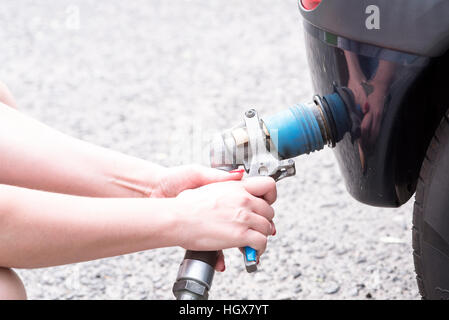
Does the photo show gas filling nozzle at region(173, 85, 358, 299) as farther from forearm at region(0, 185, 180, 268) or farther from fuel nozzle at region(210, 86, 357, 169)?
forearm at region(0, 185, 180, 268)

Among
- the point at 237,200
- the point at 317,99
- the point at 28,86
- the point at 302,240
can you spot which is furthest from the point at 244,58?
the point at 237,200

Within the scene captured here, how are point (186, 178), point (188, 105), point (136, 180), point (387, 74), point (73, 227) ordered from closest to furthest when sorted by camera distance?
point (73, 227) < point (387, 74) < point (186, 178) < point (136, 180) < point (188, 105)

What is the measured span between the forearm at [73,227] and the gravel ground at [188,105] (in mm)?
764

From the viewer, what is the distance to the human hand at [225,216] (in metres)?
1.29

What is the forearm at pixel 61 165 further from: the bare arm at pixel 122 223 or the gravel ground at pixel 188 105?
the gravel ground at pixel 188 105

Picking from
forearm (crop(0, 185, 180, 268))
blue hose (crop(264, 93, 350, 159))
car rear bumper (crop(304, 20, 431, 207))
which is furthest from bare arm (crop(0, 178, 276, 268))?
car rear bumper (crop(304, 20, 431, 207))

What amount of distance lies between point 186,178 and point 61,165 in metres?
0.33

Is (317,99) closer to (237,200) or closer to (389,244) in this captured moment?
(237,200)

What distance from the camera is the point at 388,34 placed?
1.27 meters

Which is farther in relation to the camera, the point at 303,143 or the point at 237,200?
the point at 303,143

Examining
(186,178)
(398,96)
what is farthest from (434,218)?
(186,178)

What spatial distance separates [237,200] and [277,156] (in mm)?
164

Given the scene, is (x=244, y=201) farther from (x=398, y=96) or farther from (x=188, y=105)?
(x=188, y=105)

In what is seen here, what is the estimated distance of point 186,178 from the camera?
152cm
